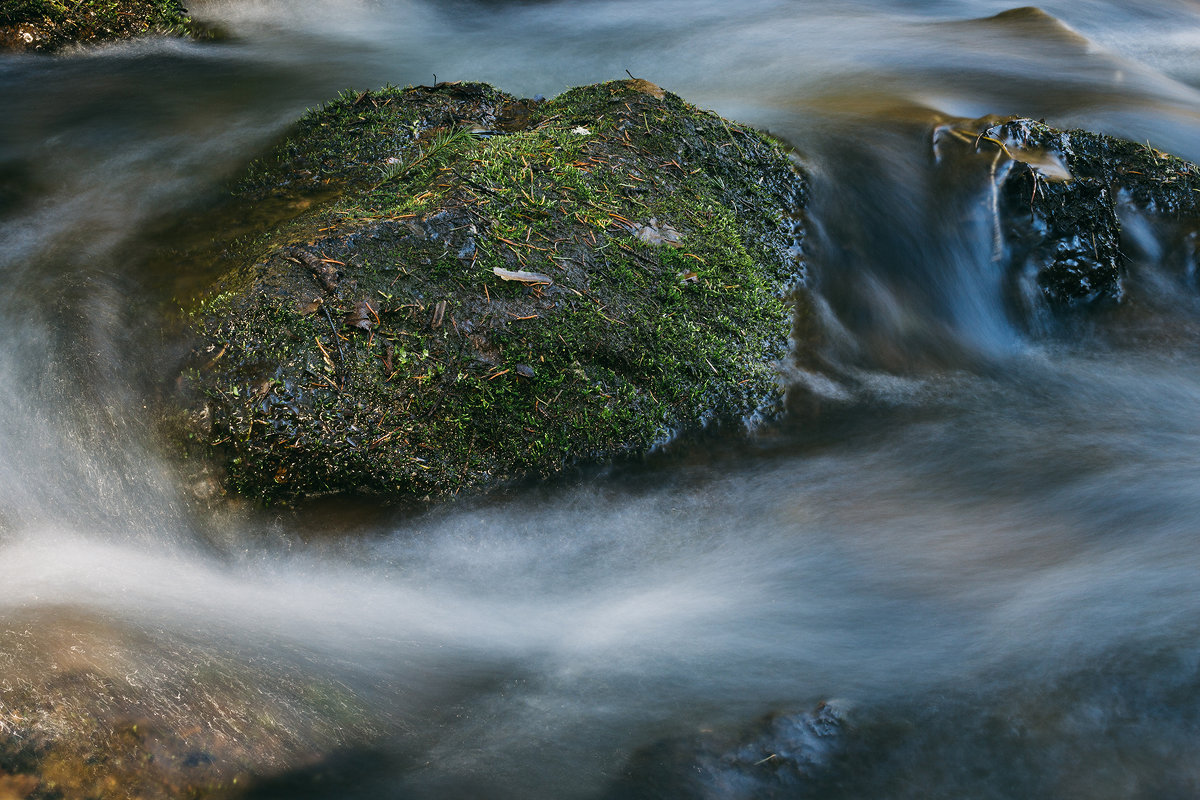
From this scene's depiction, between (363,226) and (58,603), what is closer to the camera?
(58,603)

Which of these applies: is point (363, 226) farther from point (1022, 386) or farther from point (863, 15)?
point (863, 15)

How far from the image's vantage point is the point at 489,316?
364 cm

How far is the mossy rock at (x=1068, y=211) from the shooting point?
5234 mm

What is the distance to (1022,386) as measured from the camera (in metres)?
4.85

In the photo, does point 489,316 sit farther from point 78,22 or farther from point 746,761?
point 78,22

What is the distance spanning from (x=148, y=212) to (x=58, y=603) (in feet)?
8.47

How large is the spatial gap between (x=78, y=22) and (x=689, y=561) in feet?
21.9

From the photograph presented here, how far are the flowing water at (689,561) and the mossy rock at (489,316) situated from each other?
0.81ft

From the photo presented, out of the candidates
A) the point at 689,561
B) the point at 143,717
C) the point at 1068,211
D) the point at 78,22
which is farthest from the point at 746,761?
the point at 78,22

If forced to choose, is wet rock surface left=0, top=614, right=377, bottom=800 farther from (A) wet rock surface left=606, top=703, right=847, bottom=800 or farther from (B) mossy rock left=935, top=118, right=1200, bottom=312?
(B) mossy rock left=935, top=118, right=1200, bottom=312

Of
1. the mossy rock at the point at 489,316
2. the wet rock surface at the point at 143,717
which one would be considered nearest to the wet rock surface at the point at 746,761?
the wet rock surface at the point at 143,717

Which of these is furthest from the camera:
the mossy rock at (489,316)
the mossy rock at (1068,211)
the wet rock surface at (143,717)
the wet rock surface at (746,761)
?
the mossy rock at (1068,211)

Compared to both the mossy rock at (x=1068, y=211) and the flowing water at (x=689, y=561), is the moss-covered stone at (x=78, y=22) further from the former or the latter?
the mossy rock at (x=1068, y=211)

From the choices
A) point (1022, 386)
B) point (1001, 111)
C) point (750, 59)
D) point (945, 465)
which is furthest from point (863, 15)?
point (945, 465)
